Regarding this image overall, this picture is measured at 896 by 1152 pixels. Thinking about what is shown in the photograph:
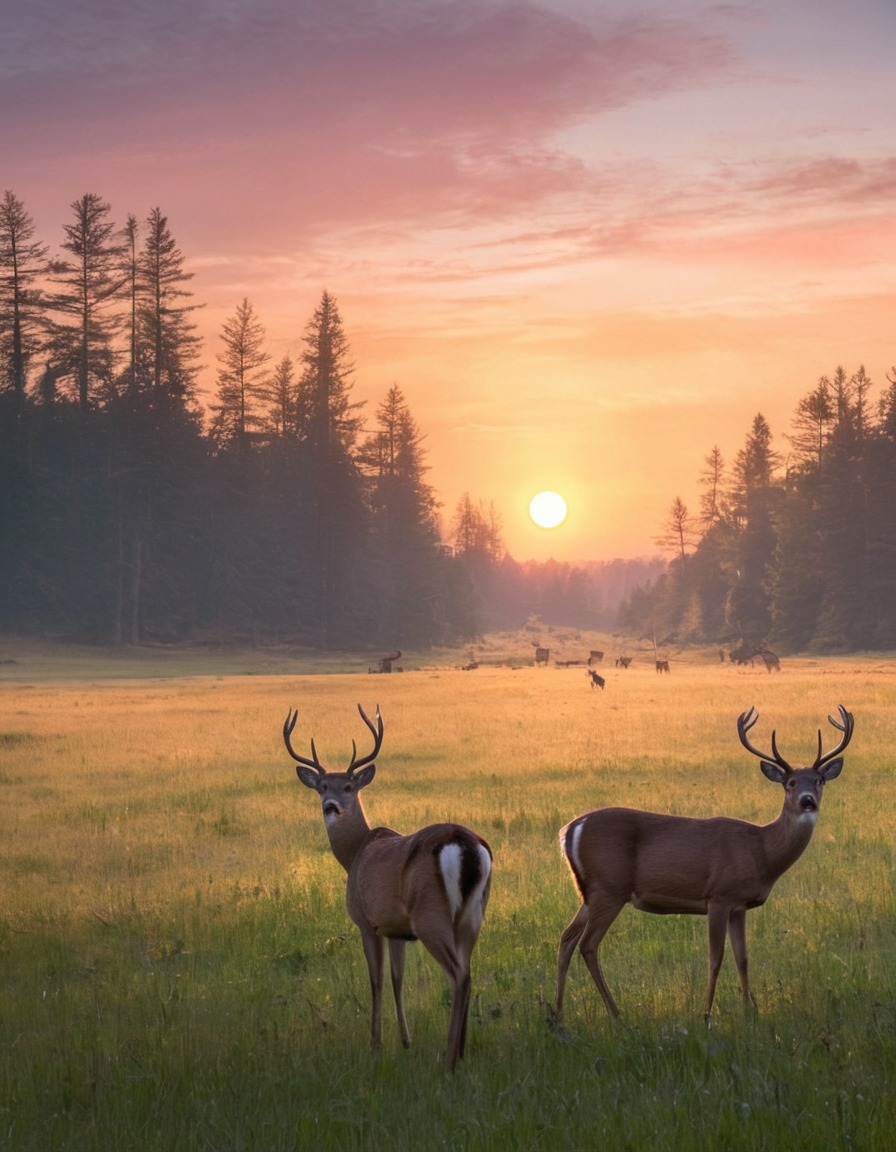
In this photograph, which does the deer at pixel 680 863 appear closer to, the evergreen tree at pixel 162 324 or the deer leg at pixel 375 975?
the deer leg at pixel 375 975

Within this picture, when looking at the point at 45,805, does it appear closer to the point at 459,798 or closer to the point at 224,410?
the point at 459,798

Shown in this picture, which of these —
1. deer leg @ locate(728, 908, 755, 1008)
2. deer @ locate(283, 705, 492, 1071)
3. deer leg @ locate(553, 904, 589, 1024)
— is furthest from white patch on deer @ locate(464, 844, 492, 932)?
deer leg @ locate(728, 908, 755, 1008)

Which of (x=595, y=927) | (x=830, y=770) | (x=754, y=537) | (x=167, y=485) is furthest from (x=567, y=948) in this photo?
(x=754, y=537)

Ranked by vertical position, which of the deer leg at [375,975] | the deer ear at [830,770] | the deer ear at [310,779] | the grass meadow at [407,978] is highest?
the deer ear at [830,770]

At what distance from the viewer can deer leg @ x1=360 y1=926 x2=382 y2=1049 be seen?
7473 mm

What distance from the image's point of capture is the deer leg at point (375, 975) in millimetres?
7473

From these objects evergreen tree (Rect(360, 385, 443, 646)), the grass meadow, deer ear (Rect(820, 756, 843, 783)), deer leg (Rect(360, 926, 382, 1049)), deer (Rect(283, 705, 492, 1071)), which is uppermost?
evergreen tree (Rect(360, 385, 443, 646))

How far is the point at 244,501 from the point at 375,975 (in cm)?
8357

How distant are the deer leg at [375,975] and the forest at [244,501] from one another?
69403 mm

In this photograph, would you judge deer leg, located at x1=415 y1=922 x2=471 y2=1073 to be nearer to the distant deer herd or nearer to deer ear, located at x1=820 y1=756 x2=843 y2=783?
the distant deer herd

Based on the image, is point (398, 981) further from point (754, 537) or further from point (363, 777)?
point (754, 537)

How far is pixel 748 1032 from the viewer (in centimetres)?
717

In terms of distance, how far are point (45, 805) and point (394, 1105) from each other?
43.1 feet

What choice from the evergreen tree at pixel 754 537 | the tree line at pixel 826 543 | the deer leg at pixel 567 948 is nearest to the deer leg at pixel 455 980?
the deer leg at pixel 567 948
